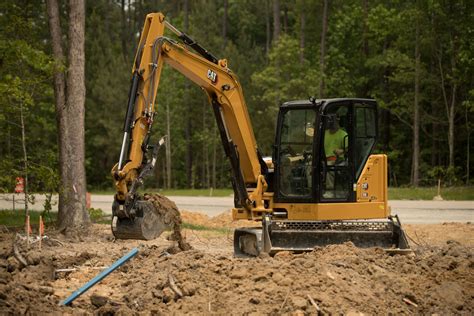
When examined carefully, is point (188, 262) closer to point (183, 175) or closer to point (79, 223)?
point (79, 223)

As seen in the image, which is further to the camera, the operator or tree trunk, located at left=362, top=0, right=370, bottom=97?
tree trunk, located at left=362, top=0, right=370, bottom=97

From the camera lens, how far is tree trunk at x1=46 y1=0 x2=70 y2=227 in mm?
18362

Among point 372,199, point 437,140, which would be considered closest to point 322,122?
point 372,199

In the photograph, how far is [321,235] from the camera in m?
13.6

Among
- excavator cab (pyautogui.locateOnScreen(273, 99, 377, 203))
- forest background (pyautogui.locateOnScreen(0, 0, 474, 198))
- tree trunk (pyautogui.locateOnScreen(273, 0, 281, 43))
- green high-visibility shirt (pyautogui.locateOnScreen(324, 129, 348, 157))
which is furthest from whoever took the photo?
tree trunk (pyautogui.locateOnScreen(273, 0, 281, 43))

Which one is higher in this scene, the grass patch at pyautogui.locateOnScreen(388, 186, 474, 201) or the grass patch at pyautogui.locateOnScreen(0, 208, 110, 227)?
the grass patch at pyautogui.locateOnScreen(388, 186, 474, 201)

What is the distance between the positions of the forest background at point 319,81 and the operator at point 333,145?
18956mm

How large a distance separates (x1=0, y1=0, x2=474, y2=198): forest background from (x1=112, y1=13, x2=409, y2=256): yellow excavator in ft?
A: 58.8

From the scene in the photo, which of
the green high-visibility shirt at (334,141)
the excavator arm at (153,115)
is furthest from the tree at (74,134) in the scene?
the green high-visibility shirt at (334,141)

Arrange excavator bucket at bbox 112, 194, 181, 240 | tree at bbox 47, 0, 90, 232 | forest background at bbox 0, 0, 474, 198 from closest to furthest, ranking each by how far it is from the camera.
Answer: excavator bucket at bbox 112, 194, 181, 240, tree at bbox 47, 0, 90, 232, forest background at bbox 0, 0, 474, 198

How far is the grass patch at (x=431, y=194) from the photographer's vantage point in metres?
30.8

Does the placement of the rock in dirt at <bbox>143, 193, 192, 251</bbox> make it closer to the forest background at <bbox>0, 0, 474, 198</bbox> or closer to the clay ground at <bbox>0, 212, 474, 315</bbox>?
the clay ground at <bbox>0, 212, 474, 315</bbox>

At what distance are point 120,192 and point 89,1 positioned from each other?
144 feet

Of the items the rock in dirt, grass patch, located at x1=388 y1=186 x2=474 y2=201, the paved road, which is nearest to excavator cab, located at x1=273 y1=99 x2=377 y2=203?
the rock in dirt
